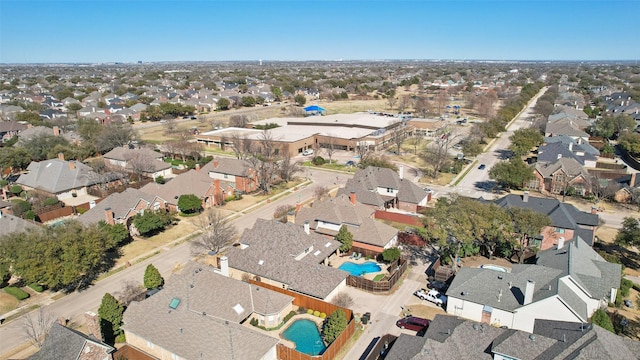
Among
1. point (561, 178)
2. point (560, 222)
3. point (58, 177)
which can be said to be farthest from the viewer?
point (58, 177)

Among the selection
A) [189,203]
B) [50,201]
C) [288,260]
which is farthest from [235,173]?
[288,260]

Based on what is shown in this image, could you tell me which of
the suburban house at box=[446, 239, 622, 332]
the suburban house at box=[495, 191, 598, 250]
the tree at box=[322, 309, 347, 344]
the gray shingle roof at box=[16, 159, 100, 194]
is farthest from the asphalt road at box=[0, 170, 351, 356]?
the suburban house at box=[495, 191, 598, 250]

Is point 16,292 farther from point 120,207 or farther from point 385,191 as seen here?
point 385,191

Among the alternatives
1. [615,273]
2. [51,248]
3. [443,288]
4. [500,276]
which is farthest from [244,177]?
[615,273]

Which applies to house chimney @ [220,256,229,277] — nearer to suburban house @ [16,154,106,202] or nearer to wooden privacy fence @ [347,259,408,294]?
wooden privacy fence @ [347,259,408,294]

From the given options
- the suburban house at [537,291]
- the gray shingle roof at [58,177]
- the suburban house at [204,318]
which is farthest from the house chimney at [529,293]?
the gray shingle roof at [58,177]

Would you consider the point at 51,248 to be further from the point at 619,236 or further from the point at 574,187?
the point at 574,187
